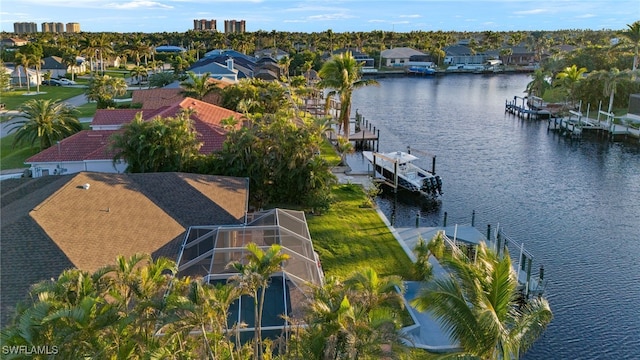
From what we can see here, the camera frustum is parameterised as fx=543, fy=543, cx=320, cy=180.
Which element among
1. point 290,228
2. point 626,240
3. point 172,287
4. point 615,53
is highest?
point 615,53

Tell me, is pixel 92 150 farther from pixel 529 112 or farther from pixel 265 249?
pixel 529 112

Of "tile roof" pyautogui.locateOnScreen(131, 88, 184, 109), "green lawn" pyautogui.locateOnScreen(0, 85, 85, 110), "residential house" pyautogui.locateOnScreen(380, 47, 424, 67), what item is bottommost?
"green lawn" pyautogui.locateOnScreen(0, 85, 85, 110)

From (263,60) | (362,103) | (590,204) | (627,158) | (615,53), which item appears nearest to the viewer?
(590,204)

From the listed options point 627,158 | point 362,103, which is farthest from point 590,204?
point 362,103

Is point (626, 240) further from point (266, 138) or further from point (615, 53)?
point (615, 53)

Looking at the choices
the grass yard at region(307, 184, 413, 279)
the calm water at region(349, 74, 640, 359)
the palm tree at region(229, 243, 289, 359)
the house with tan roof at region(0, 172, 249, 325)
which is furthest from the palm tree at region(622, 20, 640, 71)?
the palm tree at region(229, 243, 289, 359)

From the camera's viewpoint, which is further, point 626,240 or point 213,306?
point 626,240

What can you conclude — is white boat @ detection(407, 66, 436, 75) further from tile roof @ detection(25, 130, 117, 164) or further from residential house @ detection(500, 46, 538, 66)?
tile roof @ detection(25, 130, 117, 164)
